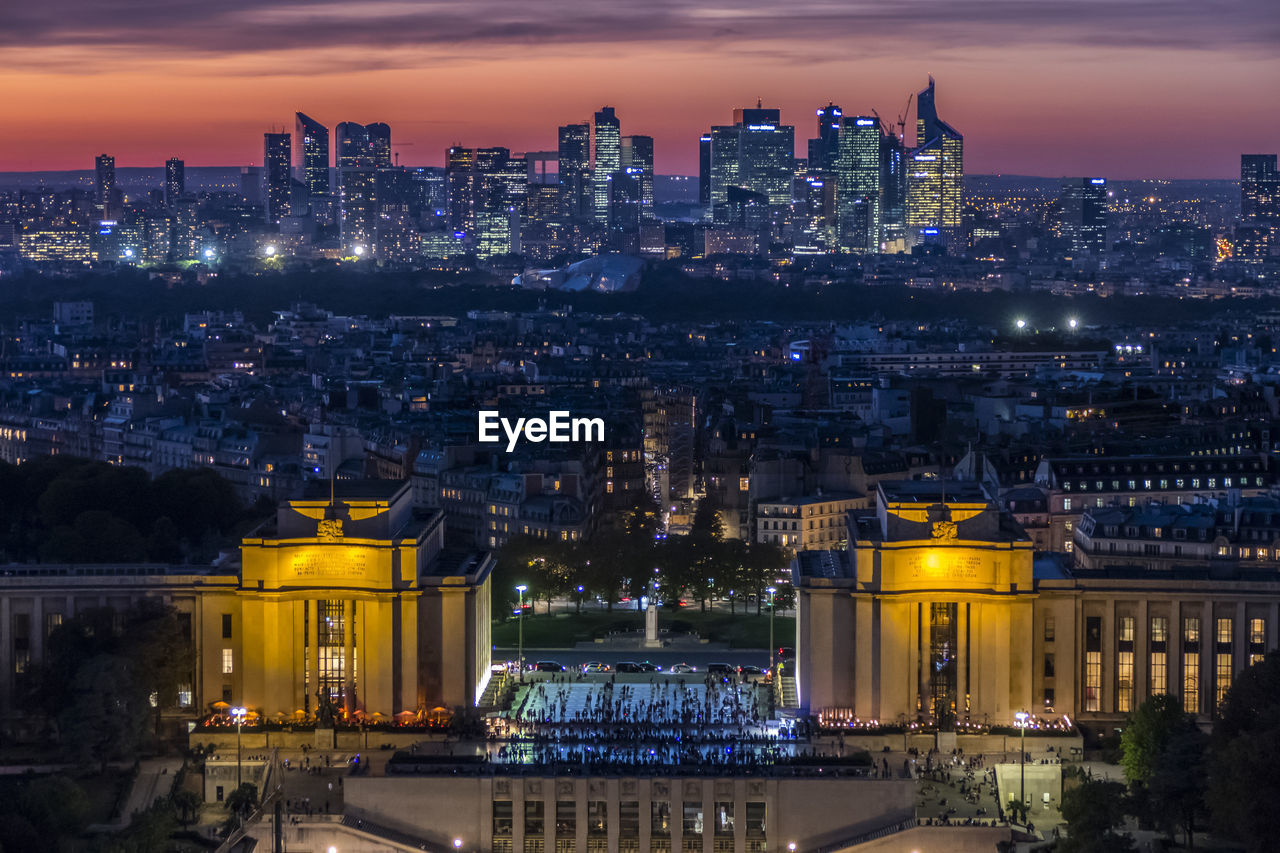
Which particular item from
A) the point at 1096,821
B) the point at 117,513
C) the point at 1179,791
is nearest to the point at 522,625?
the point at 117,513

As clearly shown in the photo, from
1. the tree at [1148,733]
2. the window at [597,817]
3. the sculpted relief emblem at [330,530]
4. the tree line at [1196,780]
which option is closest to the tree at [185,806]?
the sculpted relief emblem at [330,530]

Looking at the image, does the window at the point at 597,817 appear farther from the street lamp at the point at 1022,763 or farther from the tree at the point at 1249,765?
the tree at the point at 1249,765

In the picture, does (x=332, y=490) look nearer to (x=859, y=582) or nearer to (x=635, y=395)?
(x=859, y=582)

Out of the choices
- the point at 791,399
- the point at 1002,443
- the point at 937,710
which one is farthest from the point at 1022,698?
the point at 791,399

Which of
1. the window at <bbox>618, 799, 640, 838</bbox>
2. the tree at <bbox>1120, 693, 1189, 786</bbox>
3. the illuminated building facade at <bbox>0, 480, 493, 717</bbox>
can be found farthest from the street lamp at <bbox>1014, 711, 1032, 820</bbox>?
the illuminated building facade at <bbox>0, 480, 493, 717</bbox>

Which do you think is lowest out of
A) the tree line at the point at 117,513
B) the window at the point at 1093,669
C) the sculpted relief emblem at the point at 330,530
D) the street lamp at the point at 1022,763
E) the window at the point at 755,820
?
the window at the point at 755,820
